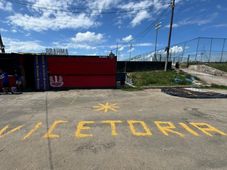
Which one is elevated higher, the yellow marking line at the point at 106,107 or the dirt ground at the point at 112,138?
the dirt ground at the point at 112,138

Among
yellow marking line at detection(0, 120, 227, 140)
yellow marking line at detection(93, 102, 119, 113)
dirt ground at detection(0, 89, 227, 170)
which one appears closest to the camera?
dirt ground at detection(0, 89, 227, 170)

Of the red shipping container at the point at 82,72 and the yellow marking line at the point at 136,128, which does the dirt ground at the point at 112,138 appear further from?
the red shipping container at the point at 82,72

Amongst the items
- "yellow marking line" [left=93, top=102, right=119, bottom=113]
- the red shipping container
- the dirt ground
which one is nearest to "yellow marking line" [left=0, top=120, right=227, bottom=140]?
the dirt ground

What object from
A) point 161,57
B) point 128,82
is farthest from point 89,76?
point 161,57

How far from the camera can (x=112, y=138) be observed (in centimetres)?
439

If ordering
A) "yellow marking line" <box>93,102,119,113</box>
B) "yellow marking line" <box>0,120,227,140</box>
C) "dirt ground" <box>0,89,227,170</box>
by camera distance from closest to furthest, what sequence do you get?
"dirt ground" <box>0,89,227,170</box>
"yellow marking line" <box>0,120,227,140</box>
"yellow marking line" <box>93,102,119,113</box>

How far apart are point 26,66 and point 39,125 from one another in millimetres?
8858

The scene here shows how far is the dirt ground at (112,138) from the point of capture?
3.30 m

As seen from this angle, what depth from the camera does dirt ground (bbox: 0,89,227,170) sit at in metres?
3.30

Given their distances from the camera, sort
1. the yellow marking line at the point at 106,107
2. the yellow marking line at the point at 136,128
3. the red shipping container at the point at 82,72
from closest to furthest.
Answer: the yellow marking line at the point at 136,128 < the yellow marking line at the point at 106,107 < the red shipping container at the point at 82,72

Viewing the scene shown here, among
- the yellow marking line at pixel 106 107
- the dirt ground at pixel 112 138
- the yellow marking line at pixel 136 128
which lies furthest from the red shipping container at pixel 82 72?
the yellow marking line at pixel 136 128

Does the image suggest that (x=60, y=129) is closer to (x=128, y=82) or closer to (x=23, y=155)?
(x=23, y=155)

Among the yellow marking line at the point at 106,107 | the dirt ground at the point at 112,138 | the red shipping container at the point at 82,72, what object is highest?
the red shipping container at the point at 82,72

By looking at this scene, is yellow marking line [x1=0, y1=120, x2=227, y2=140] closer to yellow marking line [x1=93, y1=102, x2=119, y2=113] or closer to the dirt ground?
the dirt ground
